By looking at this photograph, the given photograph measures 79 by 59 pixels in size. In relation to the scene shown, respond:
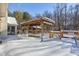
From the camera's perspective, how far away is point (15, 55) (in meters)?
3.54

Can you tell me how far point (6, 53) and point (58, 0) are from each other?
0.88 meters

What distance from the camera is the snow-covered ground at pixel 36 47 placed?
3537 mm

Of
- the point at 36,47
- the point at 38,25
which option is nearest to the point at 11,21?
the point at 38,25

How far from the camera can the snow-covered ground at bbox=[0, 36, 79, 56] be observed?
3.54 metres

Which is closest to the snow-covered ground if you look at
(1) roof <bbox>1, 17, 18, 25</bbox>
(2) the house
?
(2) the house

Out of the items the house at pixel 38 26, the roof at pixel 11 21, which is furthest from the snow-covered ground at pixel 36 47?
the roof at pixel 11 21

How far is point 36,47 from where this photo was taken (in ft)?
11.7

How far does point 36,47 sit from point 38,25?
0.87ft

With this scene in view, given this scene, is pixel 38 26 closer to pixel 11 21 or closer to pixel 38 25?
pixel 38 25

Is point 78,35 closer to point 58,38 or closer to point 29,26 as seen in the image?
point 58,38

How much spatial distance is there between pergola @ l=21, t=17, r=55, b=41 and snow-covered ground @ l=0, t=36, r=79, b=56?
10cm

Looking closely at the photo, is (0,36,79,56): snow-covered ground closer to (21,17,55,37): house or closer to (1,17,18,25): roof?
Answer: (21,17,55,37): house

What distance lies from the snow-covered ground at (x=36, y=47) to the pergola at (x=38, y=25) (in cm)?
10

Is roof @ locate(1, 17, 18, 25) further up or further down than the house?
further up
